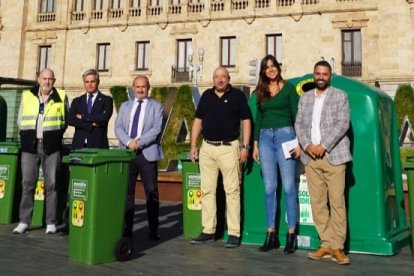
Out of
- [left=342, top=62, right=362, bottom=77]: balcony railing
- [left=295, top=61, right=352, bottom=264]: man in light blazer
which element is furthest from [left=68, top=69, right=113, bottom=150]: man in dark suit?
[left=342, top=62, right=362, bottom=77]: balcony railing

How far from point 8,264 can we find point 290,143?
305cm

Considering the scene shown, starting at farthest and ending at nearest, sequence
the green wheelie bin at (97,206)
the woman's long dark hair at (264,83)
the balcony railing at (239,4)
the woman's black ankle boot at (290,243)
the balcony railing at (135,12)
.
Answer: the balcony railing at (135,12) < the balcony railing at (239,4) < the woman's long dark hair at (264,83) < the woman's black ankle boot at (290,243) < the green wheelie bin at (97,206)

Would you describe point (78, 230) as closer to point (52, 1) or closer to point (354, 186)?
point (354, 186)

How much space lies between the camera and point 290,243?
5016mm

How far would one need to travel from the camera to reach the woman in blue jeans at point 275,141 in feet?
16.5

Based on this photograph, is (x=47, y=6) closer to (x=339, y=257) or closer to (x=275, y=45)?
(x=275, y=45)

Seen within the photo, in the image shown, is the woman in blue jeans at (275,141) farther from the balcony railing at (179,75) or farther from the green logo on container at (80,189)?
the balcony railing at (179,75)

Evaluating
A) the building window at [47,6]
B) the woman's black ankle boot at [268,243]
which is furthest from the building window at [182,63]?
the woman's black ankle boot at [268,243]

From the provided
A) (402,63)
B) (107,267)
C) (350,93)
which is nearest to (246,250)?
(107,267)

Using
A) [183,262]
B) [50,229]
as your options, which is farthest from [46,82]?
[183,262]

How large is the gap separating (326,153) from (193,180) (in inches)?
82.9

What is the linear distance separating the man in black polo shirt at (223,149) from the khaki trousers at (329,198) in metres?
0.91

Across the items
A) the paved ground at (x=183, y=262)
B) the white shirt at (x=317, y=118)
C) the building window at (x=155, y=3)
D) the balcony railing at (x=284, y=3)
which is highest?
the building window at (x=155, y=3)

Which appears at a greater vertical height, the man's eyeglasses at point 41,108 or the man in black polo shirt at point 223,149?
the man's eyeglasses at point 41,108
